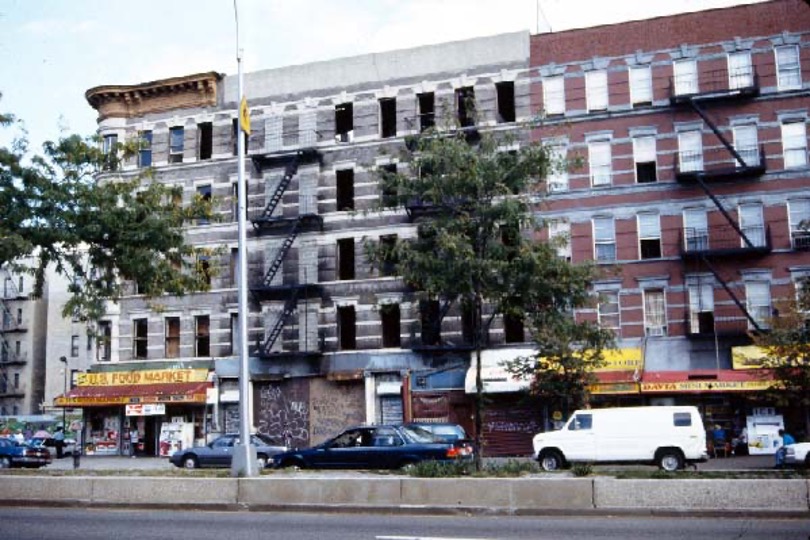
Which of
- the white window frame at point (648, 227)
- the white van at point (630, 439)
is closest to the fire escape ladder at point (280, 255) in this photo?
the white window frame at point (648, 227)

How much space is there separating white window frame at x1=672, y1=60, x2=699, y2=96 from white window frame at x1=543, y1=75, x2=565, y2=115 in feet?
15.0

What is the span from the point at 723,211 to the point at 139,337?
27.1 m

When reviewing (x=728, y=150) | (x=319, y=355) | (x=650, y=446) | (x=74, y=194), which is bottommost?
(x=650, y=446)

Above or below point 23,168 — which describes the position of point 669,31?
above

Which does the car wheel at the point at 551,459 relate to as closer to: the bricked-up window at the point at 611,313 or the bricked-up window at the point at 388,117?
the bricked-up window at the point at 611,313

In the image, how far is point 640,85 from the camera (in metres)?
38.0

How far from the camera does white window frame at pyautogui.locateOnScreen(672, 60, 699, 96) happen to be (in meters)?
37.3

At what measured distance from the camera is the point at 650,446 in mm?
26547

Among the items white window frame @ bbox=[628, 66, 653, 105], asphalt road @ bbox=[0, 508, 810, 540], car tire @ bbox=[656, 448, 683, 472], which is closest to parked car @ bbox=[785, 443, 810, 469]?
car tire @ bbox=[656, 448, 683, 472]

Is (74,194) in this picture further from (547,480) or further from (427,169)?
(547,480)

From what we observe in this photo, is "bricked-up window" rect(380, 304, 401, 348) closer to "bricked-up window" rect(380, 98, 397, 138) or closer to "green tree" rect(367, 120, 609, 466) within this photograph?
"bricked-up window" rect(380, 98, 397, 138)

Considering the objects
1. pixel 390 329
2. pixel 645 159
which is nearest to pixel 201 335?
pixel 390 329

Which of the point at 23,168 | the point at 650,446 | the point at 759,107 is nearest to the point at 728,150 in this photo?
the point at 759,107

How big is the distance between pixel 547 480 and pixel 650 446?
1248cm
